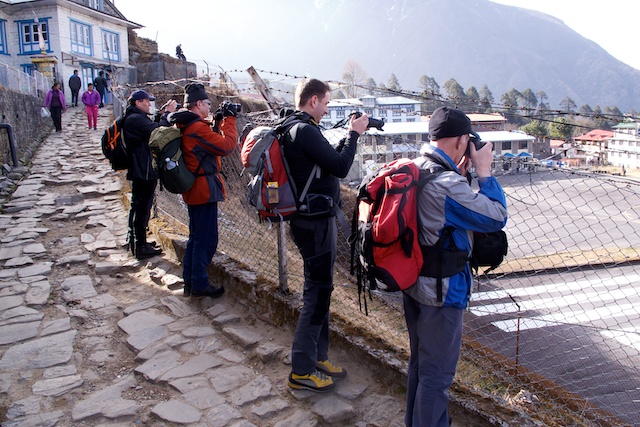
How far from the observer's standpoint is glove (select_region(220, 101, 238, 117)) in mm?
4148

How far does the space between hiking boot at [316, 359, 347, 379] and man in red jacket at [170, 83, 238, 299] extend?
1604mm

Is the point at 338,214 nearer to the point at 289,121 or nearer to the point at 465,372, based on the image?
the point at 289,121

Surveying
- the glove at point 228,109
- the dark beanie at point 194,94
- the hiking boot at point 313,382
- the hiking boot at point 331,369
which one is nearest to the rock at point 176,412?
the hiking boot at point 313,382

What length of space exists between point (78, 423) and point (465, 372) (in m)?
3.77

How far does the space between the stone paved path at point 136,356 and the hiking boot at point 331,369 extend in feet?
0.19

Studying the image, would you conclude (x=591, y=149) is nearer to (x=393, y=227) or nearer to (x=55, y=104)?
(x=393, y=227)

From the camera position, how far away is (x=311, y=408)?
10.2 ft

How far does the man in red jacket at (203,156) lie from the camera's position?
419cm

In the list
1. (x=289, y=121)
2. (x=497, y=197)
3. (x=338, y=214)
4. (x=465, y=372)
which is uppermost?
(x=289, y=121)

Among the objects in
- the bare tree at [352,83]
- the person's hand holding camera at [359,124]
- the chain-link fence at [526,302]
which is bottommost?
the chain-link fence at [526,302]

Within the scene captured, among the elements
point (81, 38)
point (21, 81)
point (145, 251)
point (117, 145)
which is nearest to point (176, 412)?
point (145, 251)

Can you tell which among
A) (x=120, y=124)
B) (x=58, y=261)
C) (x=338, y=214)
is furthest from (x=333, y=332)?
(x=58, y=261)

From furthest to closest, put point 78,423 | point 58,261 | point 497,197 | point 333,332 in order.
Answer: point 58,261 < point 333,332 < point 78,423 < point 497,197

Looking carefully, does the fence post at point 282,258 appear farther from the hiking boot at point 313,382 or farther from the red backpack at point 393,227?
the red backpack at point 393,227
